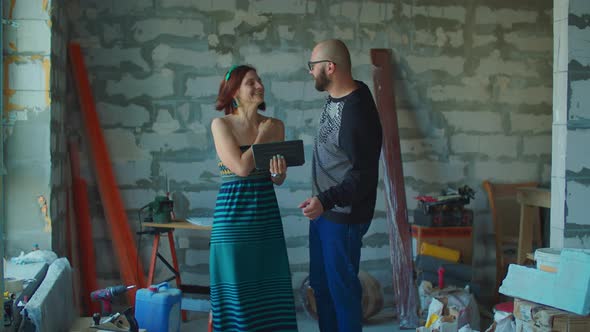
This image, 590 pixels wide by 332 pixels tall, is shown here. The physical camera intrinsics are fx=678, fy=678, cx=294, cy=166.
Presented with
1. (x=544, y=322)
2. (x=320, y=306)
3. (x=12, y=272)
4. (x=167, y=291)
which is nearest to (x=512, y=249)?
(x=544, y=322)

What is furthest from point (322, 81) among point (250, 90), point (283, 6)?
point (283, 6)

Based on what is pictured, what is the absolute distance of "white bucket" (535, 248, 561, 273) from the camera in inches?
135

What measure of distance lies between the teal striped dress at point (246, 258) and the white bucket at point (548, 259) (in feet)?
4.42

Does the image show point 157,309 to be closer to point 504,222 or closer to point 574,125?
point 574,125

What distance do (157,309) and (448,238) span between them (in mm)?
2252

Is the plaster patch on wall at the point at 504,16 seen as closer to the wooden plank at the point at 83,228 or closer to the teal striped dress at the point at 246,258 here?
the teal striped dress at the point at 246,258

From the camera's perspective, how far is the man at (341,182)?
3.12 m

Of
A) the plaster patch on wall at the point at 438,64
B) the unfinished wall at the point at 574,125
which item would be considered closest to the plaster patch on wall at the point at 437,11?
the plaster patch on wall at the point at 438,64

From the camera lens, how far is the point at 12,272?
343 cm

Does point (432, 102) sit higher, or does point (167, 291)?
point (432, 102)

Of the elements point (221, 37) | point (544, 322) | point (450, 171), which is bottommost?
point (544, 322)

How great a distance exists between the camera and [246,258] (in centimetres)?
322

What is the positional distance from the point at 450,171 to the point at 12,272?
321 cm

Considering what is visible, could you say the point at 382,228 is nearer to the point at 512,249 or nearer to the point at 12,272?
the point at 512,249
